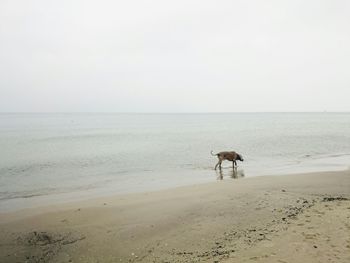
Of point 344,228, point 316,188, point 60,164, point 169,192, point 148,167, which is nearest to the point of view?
point 344,228

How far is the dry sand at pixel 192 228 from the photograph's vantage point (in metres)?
5.58

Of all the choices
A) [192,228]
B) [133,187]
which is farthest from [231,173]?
[192,228]

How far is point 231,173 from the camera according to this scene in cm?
1598

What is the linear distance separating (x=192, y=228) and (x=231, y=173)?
9.40 meters

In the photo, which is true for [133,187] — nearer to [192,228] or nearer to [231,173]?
[231,173]

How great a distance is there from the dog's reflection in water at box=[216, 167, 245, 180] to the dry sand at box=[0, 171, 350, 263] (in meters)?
4.69

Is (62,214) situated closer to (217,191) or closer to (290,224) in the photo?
(217,191)

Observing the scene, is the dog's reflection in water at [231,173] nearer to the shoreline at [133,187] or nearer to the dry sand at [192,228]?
the shoreline at [133,187]

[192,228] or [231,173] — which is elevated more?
[192,228]

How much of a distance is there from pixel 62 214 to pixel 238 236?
195 inches

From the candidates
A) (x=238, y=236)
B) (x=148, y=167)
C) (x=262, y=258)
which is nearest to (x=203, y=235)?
(x=238, y=236)

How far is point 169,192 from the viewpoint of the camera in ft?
36.4

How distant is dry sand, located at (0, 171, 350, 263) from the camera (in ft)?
18.3

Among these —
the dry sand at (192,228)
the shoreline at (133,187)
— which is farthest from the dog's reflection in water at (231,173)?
the dry sand at (192,228)
